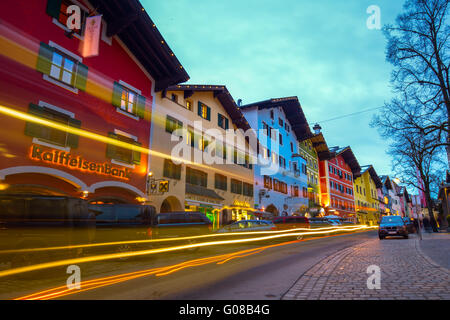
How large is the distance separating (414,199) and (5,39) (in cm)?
2341

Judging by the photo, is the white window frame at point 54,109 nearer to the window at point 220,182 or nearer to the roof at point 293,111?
the window at point 220,182

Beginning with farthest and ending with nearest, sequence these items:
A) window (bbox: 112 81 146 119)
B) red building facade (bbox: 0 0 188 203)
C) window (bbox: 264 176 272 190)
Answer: window (bbox: 264 176 272 190) → window (bbox: 112 81 146 119) → red building facade (bbox: 0 0 188 203)

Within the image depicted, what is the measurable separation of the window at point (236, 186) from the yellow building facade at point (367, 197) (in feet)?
145

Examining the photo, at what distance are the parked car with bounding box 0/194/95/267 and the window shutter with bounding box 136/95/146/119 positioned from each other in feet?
37.6

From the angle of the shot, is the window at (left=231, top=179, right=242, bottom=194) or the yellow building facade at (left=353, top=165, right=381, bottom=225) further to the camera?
the yellow building facade at (left=353, top=165, right=381, bottom=225)

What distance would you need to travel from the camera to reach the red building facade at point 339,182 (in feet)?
178

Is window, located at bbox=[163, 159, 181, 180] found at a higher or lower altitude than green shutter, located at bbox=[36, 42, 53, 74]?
lower

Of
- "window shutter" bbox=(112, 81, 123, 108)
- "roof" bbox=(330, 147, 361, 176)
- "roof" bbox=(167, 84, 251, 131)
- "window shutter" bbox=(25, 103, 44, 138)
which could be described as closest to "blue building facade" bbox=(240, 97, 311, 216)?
"roof" bbox=(167, 84, 251, 131)

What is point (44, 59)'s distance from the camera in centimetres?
1527

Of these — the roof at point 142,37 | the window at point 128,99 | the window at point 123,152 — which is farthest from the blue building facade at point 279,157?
the window at point 123,152

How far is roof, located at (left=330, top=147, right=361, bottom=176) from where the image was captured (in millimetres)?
60281

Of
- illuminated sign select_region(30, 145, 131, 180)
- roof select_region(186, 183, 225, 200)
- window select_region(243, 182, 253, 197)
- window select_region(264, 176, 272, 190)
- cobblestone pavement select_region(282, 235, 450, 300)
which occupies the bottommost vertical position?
cobblestone pavement select_region(282, 235, 450, 300)

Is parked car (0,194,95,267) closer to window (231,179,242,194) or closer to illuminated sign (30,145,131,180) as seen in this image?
illuminated sign (30,145,131,180)
